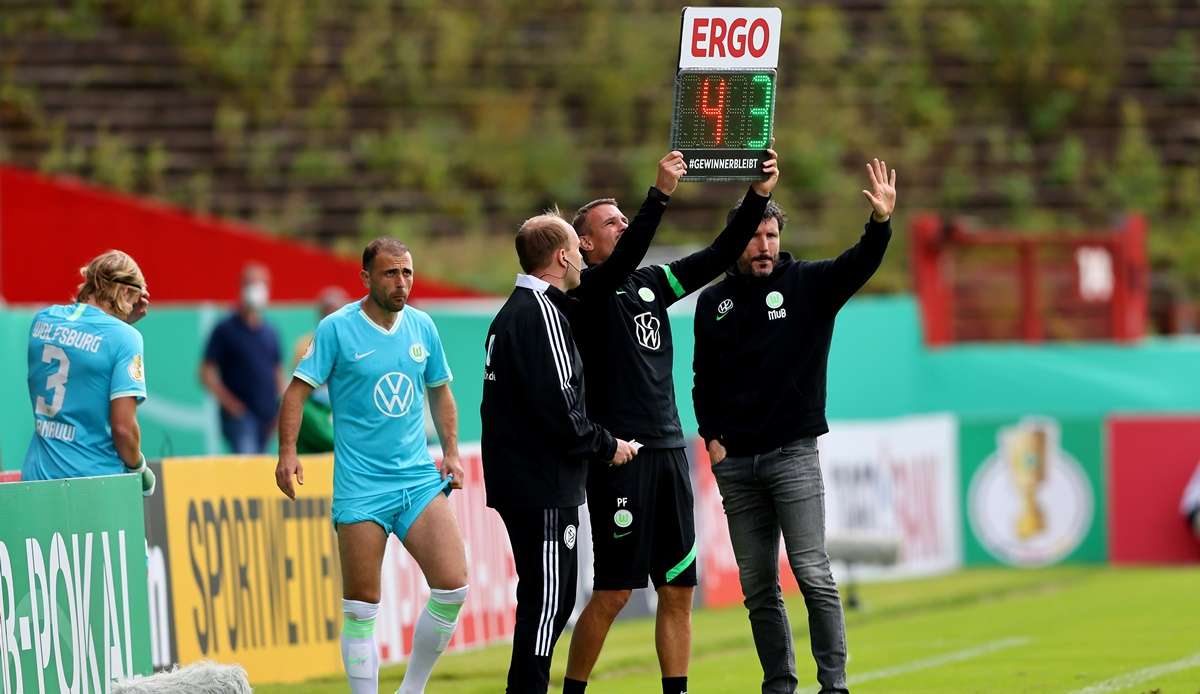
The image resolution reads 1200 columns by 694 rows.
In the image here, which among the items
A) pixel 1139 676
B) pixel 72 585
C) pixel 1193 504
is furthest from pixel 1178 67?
pixel 72 585

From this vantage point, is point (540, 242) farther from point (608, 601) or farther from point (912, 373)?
point (912, 373)

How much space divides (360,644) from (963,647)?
183 inches

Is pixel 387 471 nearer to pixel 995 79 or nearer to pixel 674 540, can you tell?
pixel 674 540

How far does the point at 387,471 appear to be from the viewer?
836cm

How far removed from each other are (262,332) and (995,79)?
15.3 metres

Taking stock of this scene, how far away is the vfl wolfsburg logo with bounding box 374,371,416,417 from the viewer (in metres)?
8.38

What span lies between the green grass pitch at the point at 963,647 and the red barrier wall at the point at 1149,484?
6.26ft

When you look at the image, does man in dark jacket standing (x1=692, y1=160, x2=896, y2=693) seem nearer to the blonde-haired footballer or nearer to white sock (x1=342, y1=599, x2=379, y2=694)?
white sock (x1=342, y1=599, x2=379, y2=694)

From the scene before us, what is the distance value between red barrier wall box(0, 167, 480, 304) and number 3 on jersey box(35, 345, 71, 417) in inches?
515

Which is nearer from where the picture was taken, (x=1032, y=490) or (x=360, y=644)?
(x=360, y=644)

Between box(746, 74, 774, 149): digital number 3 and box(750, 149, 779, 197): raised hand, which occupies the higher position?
box(746, 74, 774, 149): digital number 3

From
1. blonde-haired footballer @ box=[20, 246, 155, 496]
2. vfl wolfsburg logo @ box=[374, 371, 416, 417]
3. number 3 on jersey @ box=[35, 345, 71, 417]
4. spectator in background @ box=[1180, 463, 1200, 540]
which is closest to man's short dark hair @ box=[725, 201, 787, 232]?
vfl wolfsburg logo @ box=[374, 371, 416, 417]

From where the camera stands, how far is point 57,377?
8.81 m

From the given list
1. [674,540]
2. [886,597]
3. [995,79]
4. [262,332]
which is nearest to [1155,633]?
[886,597]
